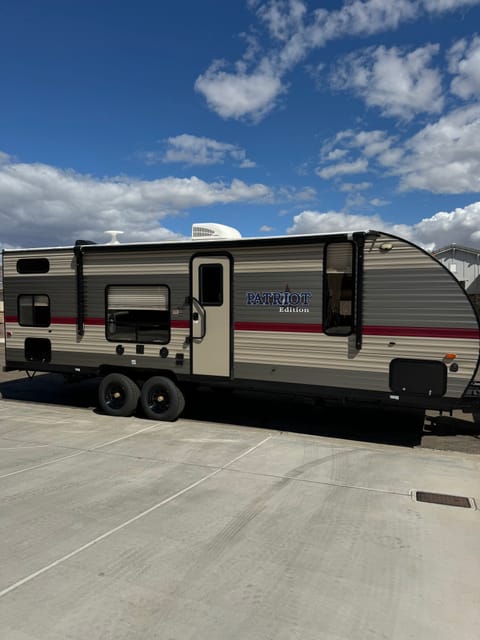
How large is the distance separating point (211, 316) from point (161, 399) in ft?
6.01

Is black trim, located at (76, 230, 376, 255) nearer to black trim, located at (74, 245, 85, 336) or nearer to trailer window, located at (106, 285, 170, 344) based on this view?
black trim, located at (74, 245, 85, 336)

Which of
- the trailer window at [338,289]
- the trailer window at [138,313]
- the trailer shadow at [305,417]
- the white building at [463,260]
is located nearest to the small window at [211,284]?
the trailer window at [138,313]

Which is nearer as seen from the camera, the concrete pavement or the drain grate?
the concrete pavement

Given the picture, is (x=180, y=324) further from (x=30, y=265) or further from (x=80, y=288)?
(x=30, y=265)

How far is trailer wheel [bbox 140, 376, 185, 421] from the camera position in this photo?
8.41m

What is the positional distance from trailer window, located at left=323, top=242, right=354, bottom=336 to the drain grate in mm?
2488

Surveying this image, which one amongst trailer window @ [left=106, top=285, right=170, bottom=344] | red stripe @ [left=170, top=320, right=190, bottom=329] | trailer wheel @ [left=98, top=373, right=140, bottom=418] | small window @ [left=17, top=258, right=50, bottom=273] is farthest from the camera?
small window @ [left=17, top=258, right=50, bottom=273]

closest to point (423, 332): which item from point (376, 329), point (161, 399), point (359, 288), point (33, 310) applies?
point (376, 329)

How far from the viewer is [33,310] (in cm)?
966

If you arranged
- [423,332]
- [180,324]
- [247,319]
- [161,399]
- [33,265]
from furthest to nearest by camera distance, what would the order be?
[33,265] < [161,399] < [180,324] < [247,319] < [423,332]

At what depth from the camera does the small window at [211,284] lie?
791 centimetres

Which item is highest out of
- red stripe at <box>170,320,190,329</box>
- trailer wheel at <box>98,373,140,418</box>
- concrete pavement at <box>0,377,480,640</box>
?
red stripe at <box>170,320,190,329</box>

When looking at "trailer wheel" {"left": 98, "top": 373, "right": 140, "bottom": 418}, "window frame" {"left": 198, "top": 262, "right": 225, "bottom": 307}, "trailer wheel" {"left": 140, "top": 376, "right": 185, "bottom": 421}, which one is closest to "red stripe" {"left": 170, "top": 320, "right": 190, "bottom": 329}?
"window frame" {"left": 198, "top": 262, "right": 225, "bottom": 307}

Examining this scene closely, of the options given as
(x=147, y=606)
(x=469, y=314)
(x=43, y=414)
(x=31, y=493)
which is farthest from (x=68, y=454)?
(x=469, y=314)
